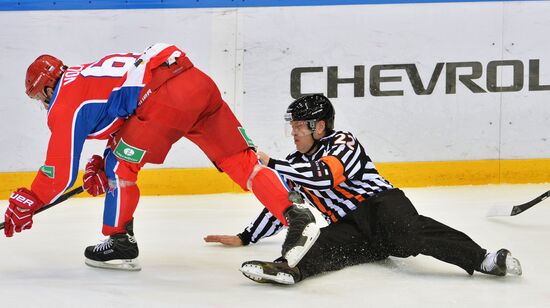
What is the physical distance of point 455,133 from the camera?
18.5ft

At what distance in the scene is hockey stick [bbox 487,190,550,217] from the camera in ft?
15.4

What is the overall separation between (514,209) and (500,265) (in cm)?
134

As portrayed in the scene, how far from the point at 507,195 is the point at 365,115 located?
33.9 inches

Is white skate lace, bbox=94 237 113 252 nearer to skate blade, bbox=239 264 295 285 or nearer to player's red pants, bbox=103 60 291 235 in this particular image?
player's red pants, bbox=103 60 291 235

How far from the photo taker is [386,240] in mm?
3648

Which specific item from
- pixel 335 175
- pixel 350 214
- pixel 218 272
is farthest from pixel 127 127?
pixel 350 214

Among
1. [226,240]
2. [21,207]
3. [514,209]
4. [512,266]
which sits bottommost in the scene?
[514,209]

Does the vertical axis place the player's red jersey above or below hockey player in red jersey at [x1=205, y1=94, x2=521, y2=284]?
above

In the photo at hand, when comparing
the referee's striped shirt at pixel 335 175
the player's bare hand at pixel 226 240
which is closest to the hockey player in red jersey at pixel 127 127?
the referee's striped shirt at pixel 335 175

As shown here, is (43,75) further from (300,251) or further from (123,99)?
(300,251)

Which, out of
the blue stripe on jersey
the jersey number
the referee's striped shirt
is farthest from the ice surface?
the jersey number

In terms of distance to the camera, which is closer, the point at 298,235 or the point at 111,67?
the point at 298,235

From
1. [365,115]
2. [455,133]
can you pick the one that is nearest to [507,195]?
[455,133]

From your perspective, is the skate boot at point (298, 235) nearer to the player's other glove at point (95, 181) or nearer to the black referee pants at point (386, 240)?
the black referee pants at point (386, 240)
